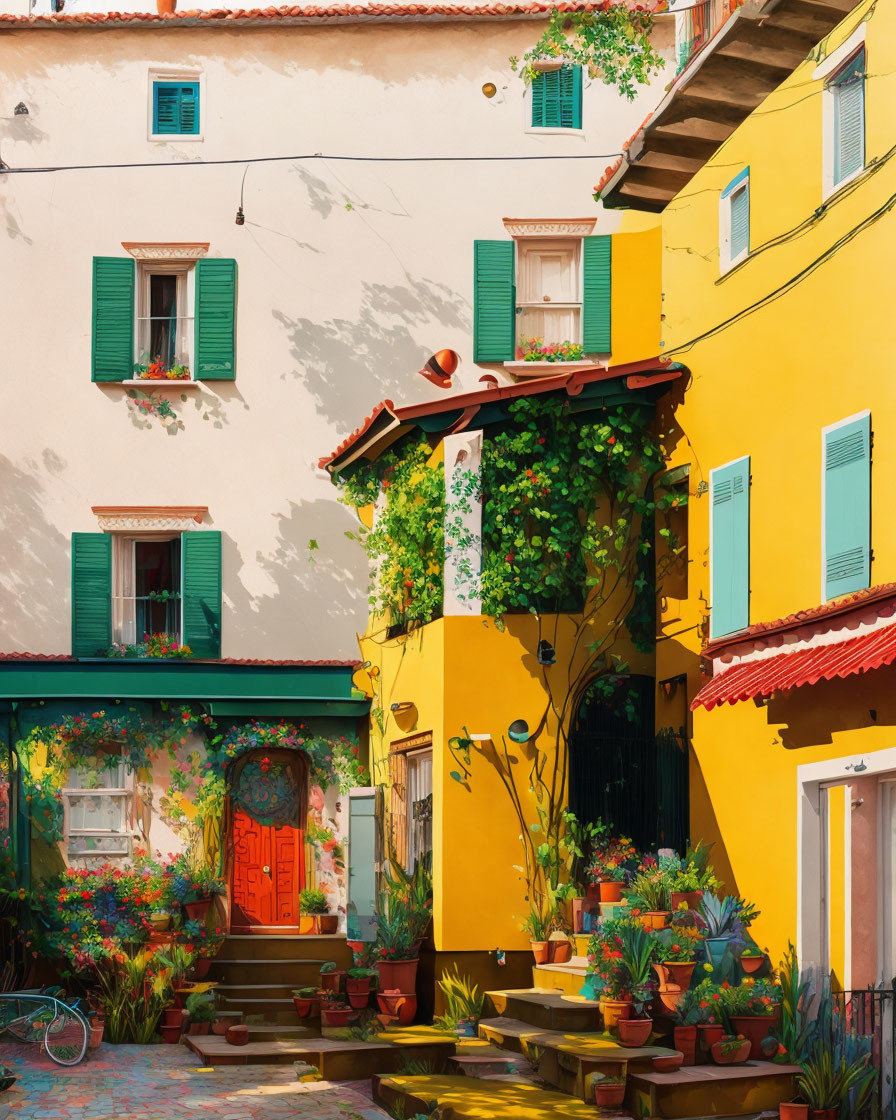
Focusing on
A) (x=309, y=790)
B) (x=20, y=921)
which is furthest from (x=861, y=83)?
(x=20, y=921)

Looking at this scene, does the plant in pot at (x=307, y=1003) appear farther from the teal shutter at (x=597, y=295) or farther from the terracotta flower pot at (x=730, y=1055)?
the teal shutter at (x=597, y=295)

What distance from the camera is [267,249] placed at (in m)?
19.8

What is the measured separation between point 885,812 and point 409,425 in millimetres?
6433

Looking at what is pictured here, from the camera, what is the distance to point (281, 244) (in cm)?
1978

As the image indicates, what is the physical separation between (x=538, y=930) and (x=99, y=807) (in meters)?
6.24

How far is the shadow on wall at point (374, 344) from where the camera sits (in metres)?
19.7

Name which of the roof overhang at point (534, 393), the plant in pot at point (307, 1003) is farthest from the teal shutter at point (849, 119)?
the plant in pot at point (307, 1003)

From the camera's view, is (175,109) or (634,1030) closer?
(634,1030)

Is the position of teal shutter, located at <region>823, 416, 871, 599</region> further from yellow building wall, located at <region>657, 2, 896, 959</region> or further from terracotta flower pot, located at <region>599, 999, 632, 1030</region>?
terracotta flower pot, located at <region>599, 999, 632, 1030</region>

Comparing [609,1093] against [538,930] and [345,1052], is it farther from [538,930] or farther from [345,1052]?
[538,930]

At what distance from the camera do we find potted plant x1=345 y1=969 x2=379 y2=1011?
15.5 metres

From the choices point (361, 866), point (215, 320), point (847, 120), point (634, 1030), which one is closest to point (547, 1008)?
point (634, 1030)

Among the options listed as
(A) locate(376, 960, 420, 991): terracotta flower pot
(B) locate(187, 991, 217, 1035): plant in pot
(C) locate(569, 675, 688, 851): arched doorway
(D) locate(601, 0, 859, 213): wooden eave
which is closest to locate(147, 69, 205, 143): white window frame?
(D) locate(601, 0, 859, 213): wooden eave

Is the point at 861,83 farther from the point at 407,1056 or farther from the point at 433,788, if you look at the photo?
the point at 407,1056
